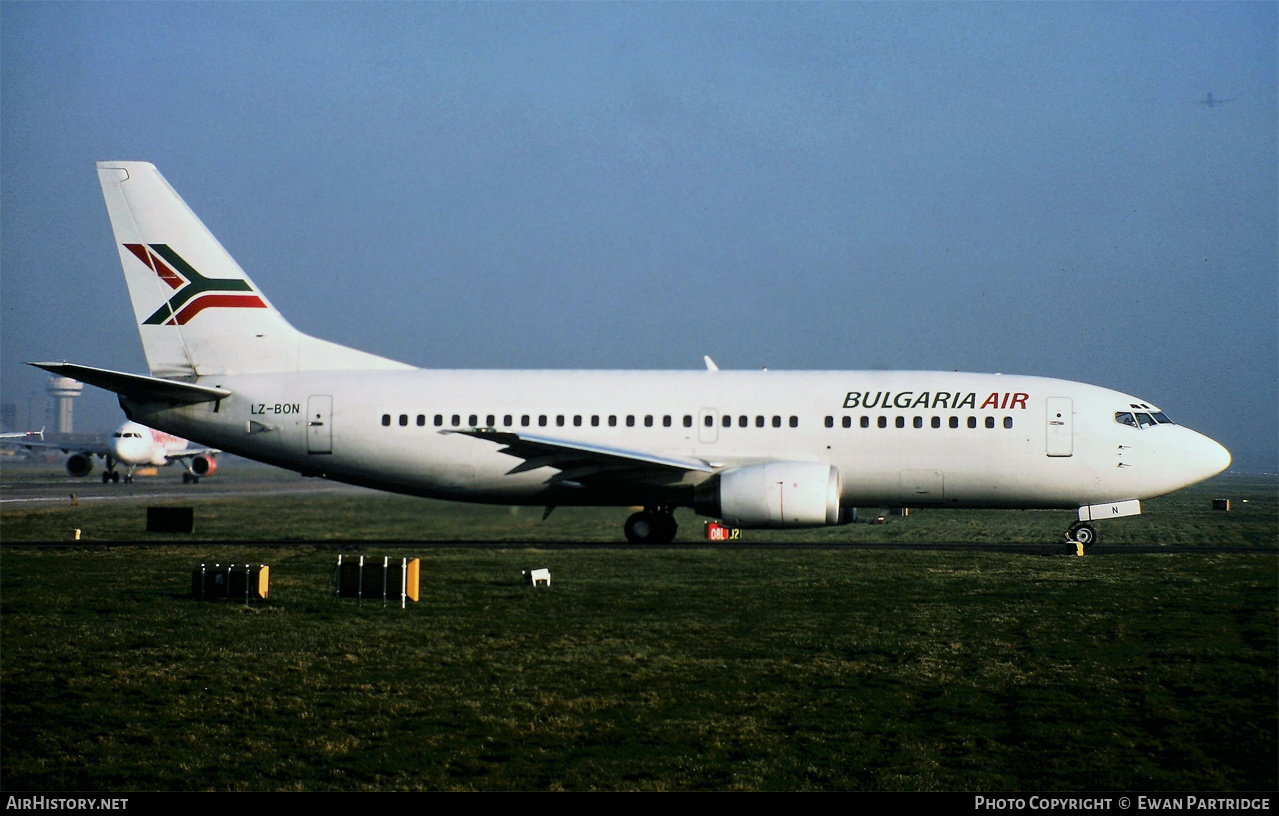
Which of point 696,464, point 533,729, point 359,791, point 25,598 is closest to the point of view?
point 359,791

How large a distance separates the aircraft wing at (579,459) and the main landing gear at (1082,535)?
27.7 feet

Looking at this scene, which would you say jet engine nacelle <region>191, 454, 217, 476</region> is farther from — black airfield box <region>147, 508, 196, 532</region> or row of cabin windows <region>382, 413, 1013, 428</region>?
row of cabin windows <region>382, 413, 1013, 428</region>

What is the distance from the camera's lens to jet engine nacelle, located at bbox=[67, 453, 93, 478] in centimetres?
6994

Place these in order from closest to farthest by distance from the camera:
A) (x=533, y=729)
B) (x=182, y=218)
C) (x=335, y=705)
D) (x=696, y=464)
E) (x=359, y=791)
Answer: (x=359, y=791) < (x=533, y=729) < (x=335, y=705) < (x=696, y=464) < (x=182, y=218)

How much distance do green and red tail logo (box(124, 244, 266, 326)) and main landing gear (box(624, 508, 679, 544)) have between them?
438 inches

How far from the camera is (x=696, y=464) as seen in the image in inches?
1052

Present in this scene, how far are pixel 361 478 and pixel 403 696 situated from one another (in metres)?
18.3

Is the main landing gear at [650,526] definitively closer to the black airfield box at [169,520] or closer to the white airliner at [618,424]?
the white airliner at [618,424]

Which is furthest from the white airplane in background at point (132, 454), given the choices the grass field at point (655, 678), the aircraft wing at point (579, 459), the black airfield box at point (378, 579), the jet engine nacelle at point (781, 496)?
the black airfield box at point (378, 579)

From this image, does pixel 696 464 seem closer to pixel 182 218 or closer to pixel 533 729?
pixel 182 218

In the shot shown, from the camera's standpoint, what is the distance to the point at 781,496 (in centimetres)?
2544

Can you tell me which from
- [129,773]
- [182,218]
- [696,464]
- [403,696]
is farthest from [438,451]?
[129,773]

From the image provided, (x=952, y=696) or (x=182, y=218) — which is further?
(x=182, y=218)

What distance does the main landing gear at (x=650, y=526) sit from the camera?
27984mm
